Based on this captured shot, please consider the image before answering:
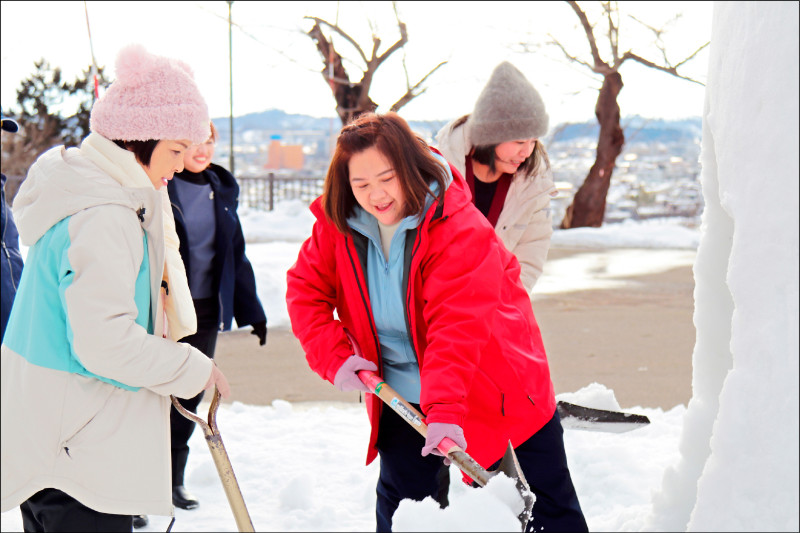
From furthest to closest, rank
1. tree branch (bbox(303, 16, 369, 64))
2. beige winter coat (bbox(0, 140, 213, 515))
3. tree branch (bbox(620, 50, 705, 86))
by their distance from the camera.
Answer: tree branch (bbox(620, 50, 705, 86)), tree branch (bbox(303, 16, 369, 64)), beige winter coat (bbox(0, 140, 213, 515))

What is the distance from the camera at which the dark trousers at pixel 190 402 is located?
3.55 m

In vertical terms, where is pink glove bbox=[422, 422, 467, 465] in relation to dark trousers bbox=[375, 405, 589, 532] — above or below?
above

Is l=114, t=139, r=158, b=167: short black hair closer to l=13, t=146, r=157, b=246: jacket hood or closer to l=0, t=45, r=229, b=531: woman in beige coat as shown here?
l=0, t=45, r=229, b=531: woman in beige coat

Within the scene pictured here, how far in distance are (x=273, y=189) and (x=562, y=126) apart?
7.00 meters

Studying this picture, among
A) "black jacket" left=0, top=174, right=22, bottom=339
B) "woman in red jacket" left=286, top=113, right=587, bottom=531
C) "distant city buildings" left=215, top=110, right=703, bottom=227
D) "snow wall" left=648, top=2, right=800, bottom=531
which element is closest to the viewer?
"snow wall" left=648, top=2, right=800, bottom=531

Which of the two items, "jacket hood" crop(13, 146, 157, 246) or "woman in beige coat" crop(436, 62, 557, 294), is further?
"woman in beige coat" crop(436, 62, 557, 294)

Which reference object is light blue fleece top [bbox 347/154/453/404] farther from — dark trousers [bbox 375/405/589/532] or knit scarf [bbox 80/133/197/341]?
knit scarf [bbox 80/133/197/341]

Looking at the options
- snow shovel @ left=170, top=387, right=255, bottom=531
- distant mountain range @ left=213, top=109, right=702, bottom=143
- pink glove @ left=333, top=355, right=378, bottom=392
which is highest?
distant mountain range @ left=213, top=109, right=702, bottom=143

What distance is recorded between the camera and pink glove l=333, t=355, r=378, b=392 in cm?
246

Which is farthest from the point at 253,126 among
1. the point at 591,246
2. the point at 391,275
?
the point at 391,275

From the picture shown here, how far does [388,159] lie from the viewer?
2.37 metres

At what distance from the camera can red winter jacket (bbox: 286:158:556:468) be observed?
226 cm

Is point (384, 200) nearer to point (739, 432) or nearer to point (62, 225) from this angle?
point (62, 225)

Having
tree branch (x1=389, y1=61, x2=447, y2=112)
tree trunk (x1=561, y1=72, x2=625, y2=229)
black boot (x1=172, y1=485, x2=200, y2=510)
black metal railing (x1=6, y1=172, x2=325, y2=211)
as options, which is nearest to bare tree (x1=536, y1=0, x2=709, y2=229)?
tree trunk (x1=561, y1=72, x2=625, y2=229)
